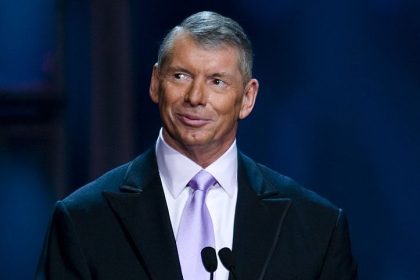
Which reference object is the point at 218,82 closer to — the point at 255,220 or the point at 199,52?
the point at 199,52

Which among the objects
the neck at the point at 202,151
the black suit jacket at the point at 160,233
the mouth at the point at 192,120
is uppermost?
the mouth at the point at 192,120

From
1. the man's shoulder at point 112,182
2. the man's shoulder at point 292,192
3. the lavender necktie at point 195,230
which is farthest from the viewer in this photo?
the man's shoulder at point 292,192

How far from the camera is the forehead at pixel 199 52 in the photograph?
2789 mm

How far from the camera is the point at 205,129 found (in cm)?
280

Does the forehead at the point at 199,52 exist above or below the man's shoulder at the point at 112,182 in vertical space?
above

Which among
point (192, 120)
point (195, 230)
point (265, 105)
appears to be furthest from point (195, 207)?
point (265, 105)

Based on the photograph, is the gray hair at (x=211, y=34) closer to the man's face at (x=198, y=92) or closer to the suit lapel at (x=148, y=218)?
the man's face at (x=198, y=92)

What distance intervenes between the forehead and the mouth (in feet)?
0.39

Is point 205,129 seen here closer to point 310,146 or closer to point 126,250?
point 126,250

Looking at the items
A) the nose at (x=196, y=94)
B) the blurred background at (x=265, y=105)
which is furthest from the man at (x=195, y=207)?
the blurred background at (x=265, y=105)

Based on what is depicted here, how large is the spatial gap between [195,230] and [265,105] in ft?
3.98

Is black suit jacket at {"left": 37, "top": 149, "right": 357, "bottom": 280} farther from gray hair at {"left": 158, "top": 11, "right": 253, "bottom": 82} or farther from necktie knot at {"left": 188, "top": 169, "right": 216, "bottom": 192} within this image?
gray hair at {"left": 158, "top": 11, "right": 253, "bottom": 82}

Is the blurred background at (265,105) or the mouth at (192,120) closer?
the mouth at (192,120)

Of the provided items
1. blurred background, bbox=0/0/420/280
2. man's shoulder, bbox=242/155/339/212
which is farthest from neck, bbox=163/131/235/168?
blurred background, bbox=0/0/420/280
